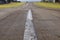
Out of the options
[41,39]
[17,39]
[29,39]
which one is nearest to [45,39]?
[41,39]

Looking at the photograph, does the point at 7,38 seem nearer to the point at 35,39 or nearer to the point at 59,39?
the point at 35,39

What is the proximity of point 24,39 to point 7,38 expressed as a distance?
0.32 metres

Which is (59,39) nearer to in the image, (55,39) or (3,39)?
(55,39)

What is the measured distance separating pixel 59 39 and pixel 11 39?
2.51 ft

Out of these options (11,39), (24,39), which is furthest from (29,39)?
(11,39)

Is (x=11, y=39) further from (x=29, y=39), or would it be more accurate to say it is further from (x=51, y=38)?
(x=51, y=38)

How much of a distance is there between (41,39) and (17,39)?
38cm

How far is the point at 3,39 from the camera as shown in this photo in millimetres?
3115

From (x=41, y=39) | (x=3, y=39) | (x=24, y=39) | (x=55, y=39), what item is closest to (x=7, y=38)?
(x=3, y=39)

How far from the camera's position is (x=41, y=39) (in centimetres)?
306

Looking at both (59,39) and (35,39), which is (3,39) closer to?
(35,39)

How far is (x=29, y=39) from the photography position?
298 centimetres

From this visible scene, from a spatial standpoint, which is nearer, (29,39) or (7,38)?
(29,39)

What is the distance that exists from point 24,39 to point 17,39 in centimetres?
13
